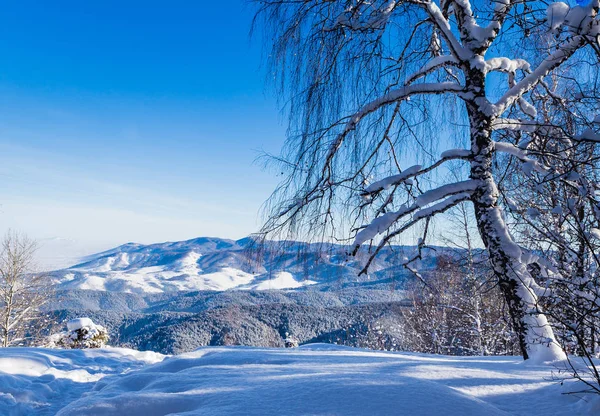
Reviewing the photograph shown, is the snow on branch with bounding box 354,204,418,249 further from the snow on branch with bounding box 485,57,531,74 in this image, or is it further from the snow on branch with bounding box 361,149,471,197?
the snow on branch with bounding box 485,57,531,74

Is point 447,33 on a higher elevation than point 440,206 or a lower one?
higher

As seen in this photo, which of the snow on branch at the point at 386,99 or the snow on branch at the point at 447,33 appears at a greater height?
the snow on branch at the point at 447,33

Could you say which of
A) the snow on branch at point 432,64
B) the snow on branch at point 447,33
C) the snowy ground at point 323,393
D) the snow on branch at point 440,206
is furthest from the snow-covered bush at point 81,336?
the snow on branch at point 447,33

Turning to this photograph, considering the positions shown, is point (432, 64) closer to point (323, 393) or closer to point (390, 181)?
point (390, 181)

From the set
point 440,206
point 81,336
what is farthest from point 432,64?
point 81,336

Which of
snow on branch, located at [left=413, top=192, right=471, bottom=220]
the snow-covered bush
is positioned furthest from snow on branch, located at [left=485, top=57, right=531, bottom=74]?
the snow-covered bush

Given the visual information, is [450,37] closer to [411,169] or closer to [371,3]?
[371,3]

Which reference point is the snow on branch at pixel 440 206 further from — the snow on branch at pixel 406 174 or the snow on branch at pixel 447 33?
the snow on branch at pixel 447 33

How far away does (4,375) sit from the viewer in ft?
14.0

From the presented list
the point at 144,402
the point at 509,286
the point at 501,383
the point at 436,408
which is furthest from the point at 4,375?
the point at 509,286

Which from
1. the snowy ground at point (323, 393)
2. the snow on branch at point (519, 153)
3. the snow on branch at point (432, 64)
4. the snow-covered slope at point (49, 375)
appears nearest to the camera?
the snowy ground at point (323, 393)

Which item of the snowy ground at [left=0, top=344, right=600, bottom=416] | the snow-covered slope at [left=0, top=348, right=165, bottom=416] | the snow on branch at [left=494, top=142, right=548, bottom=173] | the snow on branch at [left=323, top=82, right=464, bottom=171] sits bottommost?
the snow-covered slope at [left=0, top=348, right=165, bottom=416]

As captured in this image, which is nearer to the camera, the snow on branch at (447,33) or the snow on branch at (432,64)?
the snow on branch at (447,33)

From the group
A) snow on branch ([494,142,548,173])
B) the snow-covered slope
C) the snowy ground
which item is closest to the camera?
the snowy ground
